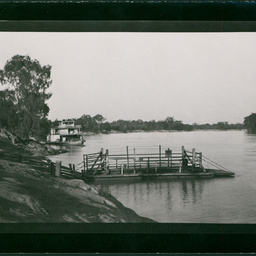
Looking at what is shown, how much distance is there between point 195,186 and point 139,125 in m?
0.59

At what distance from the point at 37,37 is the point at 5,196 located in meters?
1.14

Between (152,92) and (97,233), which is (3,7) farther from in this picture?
(97,233)

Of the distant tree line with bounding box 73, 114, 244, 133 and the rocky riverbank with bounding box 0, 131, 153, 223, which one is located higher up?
the distant tree line with bounding box 73, 114, 244, 133

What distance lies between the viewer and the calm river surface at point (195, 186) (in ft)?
8.16

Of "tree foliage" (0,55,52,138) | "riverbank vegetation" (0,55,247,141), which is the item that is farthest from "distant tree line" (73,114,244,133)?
"tree foliage" (0,55,52,138)

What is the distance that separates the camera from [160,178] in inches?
102

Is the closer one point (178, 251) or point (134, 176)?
point (178, 251)

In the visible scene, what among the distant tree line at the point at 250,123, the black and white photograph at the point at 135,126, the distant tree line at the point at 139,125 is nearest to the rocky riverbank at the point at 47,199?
the black and white photograph at the point at 135,126

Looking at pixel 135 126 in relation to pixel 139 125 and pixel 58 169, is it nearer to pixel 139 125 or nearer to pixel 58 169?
pixel 139 125

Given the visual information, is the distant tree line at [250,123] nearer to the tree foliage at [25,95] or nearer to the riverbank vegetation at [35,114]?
the riverbank vegetation at [35,114]

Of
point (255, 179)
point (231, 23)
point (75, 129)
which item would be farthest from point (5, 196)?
point (231, 23)

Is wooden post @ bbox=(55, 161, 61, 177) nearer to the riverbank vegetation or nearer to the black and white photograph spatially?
the black and white photograph

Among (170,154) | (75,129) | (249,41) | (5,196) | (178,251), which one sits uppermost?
(249,41)

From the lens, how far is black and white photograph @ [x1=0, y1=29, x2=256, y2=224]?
2510mm
